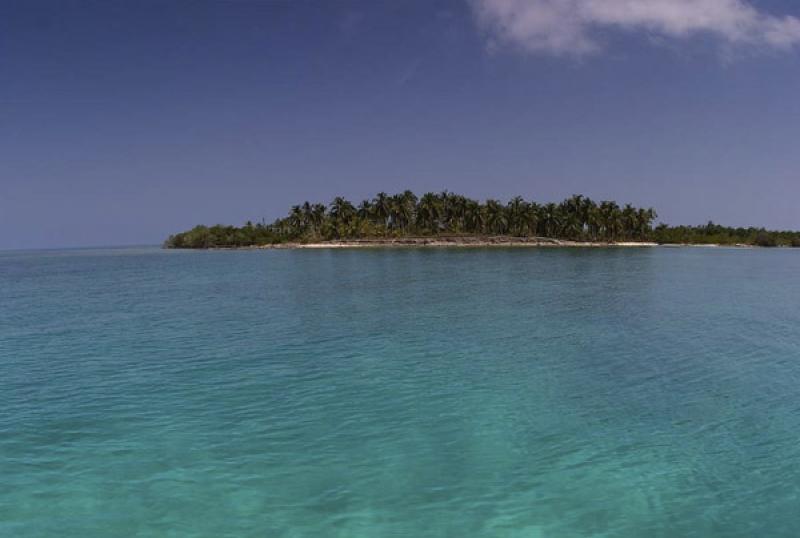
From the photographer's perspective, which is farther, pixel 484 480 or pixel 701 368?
pixel 701 368

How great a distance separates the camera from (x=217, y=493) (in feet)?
37.3

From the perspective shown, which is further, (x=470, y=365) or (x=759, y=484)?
(x=470, y=365)

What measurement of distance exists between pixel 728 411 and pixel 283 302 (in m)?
35.4

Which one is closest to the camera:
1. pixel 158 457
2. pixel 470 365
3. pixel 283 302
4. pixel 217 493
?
pixel 217 493

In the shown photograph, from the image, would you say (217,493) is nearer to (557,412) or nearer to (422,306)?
(557,412)

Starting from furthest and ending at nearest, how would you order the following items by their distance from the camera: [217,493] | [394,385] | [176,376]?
[176,376]
[394,385]
[217,493]

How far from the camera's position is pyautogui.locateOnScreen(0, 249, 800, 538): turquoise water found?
10531 millimetres

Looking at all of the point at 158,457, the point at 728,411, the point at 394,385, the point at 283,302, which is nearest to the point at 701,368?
the point at 728,411

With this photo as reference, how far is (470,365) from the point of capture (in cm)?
2252

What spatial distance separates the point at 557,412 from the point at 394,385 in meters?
6.13

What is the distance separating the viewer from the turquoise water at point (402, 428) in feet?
34.6

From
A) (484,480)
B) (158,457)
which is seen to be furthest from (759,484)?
(158,457)

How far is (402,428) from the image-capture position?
15.2 metres

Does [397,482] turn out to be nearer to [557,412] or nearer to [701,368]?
[557,412]
